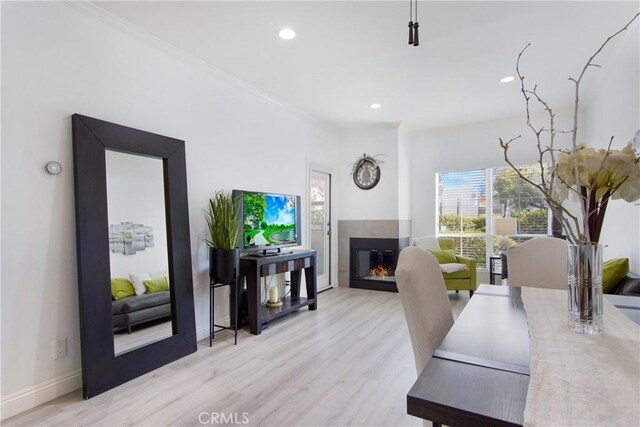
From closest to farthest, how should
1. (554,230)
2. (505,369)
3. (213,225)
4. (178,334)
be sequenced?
1. (505,369)
2. (178,334)
3. (213,225)
4. (554,230)

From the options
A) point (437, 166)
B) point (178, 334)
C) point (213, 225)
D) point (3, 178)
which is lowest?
point (178, 334)

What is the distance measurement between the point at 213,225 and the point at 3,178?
4.78 ft

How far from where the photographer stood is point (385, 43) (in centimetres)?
286

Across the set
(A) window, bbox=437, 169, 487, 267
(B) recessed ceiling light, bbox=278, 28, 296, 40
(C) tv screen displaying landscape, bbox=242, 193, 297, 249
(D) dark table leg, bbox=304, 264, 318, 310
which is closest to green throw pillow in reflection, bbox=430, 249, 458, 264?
(A) window, bbox=437, 169, 487, 267

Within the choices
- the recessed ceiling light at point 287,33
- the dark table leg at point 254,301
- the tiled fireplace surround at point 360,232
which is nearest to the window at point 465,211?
the tiled fireplace surround at point 360,232

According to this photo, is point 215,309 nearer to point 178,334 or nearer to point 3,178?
point 178,334

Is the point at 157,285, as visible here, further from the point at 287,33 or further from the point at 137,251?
the point at 287,33

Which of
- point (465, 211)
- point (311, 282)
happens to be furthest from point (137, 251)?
point (465, 211)

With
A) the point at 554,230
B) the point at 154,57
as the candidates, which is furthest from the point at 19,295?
the point at 554,230

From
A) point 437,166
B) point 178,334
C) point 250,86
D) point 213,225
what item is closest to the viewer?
point 178,334

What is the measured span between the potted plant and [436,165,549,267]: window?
396 centimetres

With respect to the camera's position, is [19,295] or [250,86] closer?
[19,295]

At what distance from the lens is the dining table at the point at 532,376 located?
2.08ft

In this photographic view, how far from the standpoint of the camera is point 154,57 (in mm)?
2820
